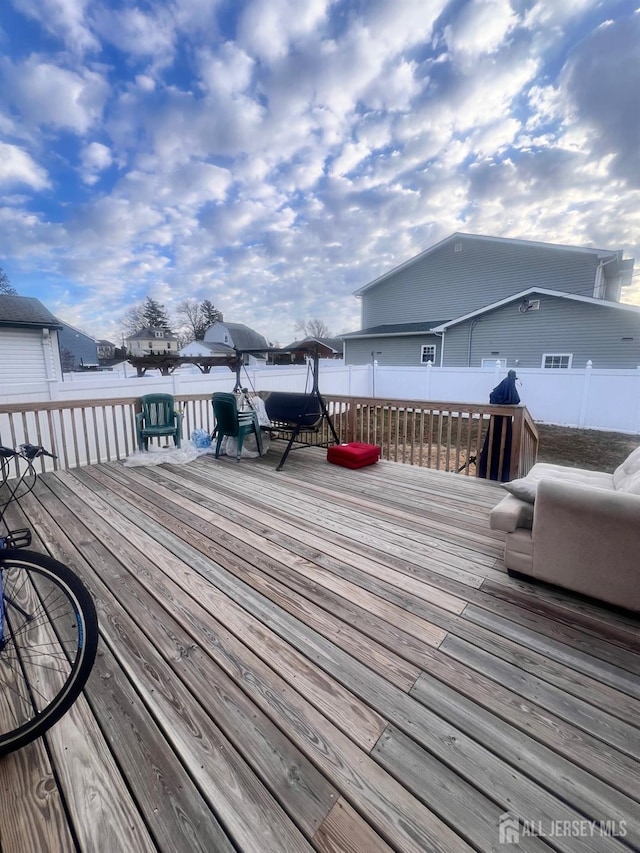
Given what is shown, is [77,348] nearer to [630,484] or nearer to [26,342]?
[26,342]

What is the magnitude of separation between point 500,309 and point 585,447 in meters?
5.94

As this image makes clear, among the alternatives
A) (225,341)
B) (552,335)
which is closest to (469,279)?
(552,335)

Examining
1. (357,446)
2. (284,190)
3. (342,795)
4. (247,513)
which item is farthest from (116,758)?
(284,190)

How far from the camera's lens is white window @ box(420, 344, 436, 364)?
12992 millimetres

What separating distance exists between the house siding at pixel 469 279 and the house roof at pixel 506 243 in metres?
0.10

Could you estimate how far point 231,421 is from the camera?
4.41m

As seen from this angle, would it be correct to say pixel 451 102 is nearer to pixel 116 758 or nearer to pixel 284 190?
pixel 284 190

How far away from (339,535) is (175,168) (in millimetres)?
7614

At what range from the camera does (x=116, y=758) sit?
1.08 m

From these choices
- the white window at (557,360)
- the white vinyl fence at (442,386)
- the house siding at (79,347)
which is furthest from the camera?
the house siding at (79,347)

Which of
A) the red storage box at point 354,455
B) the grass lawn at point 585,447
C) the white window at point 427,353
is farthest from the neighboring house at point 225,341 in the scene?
the red storage box at point 354,455

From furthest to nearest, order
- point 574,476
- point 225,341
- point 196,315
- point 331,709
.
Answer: point 196,315, point 225,341, point 574,476, point 331,709

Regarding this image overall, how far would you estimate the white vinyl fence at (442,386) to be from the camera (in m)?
5.41

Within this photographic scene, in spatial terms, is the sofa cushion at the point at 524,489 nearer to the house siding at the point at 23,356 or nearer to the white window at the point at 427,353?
the house siding at the point at 23,356
